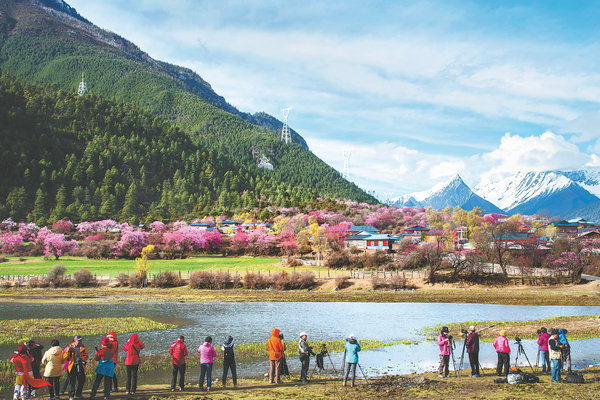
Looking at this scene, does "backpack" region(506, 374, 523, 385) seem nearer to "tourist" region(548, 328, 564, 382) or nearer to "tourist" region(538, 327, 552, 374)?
"tourist" region(548, 328, 564, 382)

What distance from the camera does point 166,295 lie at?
68.6 meters

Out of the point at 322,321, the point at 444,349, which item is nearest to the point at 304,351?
the point at 444,349

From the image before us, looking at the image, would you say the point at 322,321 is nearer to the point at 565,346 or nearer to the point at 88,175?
the point at 565,346

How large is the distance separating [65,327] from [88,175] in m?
137

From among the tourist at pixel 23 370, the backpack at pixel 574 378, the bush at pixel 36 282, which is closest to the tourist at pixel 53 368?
the tourist at pixel 23 370

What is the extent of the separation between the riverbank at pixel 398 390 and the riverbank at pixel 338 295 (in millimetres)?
38898

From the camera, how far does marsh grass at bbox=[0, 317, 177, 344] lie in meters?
36.1

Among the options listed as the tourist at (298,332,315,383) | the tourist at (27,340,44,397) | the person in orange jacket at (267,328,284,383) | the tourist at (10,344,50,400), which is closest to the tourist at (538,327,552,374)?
the tourist at (298,332,315,383)

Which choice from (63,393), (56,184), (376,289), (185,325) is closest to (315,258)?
(376,289)

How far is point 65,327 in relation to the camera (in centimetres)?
3953

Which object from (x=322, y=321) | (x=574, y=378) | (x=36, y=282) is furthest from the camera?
(x=36, y=282)

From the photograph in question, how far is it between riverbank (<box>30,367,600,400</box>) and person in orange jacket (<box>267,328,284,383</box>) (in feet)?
1.61

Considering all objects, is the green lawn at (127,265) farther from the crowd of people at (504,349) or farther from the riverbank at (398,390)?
the crowd of people at (504,349)

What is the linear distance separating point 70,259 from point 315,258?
5895cm
